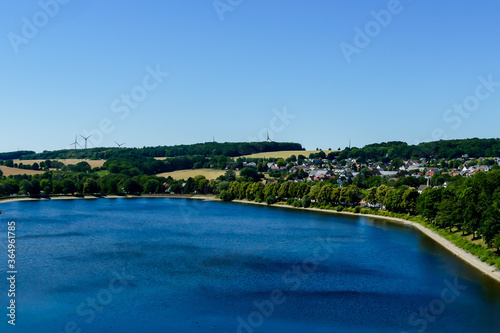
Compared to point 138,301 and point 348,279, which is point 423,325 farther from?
point 138,301

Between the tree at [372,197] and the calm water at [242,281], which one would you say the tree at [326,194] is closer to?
the tree at [372,197]

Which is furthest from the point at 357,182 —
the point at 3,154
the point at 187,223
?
the point at 3,154

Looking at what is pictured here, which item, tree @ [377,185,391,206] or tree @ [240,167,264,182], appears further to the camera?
tree @ [240,167,264,182]

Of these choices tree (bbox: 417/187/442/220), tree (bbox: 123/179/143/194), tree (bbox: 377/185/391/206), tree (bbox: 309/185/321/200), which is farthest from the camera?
tree (bbox: 123/179/143/194)

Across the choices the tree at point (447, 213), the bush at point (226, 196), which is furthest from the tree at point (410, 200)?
the bush at point (226, 196)
